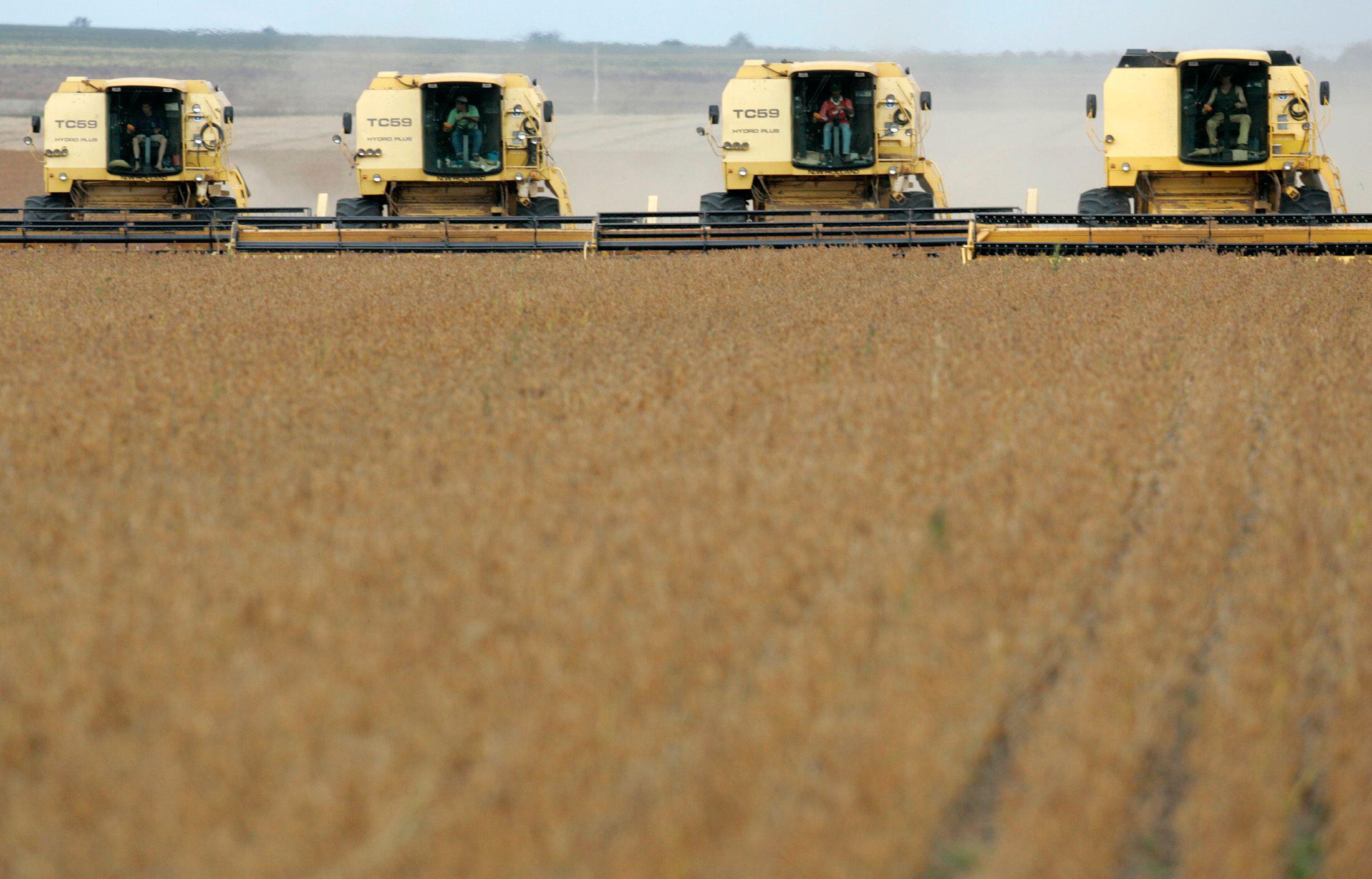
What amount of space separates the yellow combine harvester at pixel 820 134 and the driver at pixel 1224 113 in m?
2.57

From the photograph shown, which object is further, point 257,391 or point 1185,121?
point 1185,121

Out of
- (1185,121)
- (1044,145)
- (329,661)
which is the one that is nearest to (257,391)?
(329,661)

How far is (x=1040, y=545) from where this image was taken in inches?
137

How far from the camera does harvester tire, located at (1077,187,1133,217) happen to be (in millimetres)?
13602

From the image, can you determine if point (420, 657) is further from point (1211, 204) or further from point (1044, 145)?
point (1044, 145)

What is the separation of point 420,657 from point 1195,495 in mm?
2242

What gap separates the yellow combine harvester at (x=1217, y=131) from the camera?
44.0 feet

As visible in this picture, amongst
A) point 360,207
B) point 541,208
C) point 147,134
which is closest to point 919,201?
point 541,208

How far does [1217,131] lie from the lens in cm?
1368

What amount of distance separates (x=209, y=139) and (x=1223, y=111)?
10.2 metres

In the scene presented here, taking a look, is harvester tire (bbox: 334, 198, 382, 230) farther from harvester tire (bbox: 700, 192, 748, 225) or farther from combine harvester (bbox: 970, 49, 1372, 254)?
combine harvester (bbox: 970, 49, 1372, 254)

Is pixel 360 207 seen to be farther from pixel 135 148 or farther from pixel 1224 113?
pixel 1224 113

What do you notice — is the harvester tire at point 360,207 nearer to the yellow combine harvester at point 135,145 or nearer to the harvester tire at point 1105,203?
the yellow combine harvester at point 135,145

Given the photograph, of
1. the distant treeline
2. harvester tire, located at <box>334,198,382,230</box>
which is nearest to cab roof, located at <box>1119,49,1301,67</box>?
harvester tire, located at <box>334,198,382,230</box>
